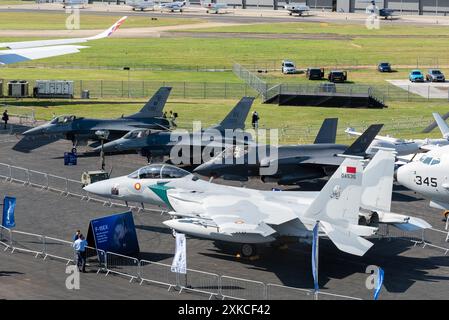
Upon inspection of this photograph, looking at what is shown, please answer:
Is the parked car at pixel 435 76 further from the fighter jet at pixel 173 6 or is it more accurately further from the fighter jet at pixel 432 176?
the fighter jet at pixel 173 6

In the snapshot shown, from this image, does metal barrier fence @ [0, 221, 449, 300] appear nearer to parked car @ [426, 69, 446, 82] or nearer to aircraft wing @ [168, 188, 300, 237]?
aircraft wing @ [168, 188, 300, 237]

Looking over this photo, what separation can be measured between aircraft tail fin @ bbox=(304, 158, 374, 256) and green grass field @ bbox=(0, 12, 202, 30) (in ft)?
393

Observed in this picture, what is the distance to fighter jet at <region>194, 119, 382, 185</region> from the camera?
153ft

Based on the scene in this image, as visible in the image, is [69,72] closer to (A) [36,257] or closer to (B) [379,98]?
(B) [379,98]

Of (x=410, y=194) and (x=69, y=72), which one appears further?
(x=69, y=72)

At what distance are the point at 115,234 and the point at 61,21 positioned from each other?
435 feet

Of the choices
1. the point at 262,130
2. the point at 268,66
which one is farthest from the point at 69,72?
the point at 262,130

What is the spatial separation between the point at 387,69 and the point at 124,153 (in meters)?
57.9

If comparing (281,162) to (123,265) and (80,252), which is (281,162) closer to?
(123,265)

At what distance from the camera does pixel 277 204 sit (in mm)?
36344

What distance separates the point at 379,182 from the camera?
34.7 metres

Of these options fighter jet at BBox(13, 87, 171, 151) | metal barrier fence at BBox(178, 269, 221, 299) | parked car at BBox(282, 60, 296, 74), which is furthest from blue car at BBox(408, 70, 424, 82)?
metal barrier fence at BBox(178, 269, 221, 299)

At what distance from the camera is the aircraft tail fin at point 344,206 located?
3238 centimetres
